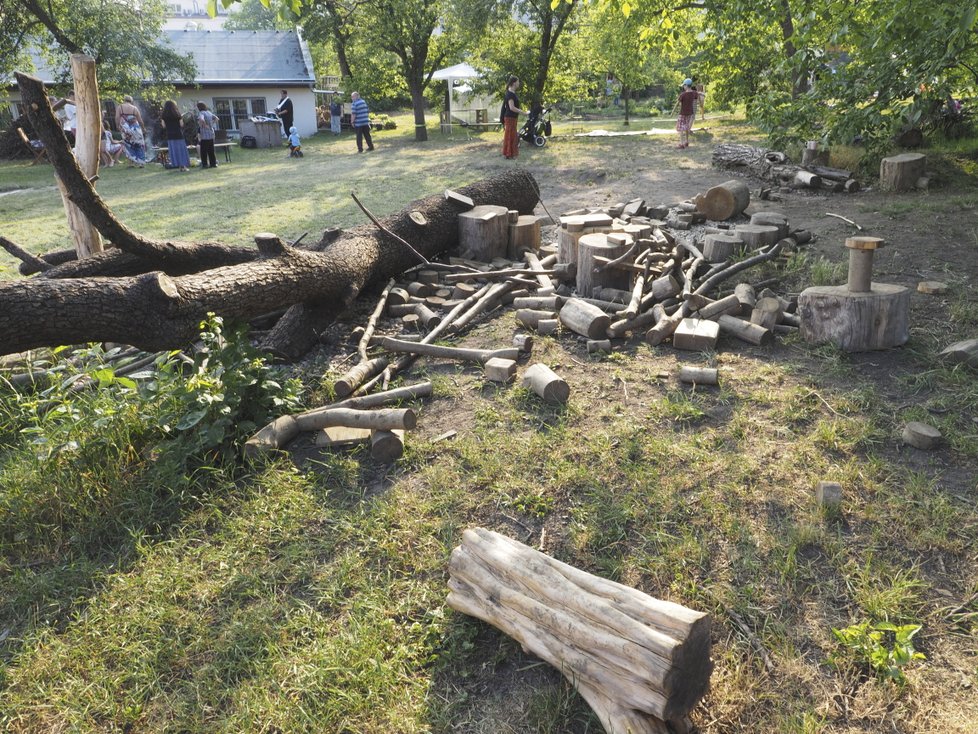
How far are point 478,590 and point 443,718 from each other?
1.66ft

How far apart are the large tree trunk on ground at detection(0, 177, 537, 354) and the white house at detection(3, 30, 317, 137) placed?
27.2 m

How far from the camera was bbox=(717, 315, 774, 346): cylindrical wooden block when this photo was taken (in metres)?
5.27

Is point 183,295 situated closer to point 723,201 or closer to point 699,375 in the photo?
point 699,375

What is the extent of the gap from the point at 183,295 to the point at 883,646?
4.21m

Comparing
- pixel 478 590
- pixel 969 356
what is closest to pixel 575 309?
pixel 969 356

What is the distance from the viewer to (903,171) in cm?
997

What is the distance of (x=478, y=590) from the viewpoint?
2.81 metres

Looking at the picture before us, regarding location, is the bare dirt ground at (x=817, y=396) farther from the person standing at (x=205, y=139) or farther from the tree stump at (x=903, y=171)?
the person standing at (x=205, y=139)

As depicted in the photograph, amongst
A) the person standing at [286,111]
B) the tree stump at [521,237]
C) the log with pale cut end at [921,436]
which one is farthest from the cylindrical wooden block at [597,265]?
the person standing at [286,111]

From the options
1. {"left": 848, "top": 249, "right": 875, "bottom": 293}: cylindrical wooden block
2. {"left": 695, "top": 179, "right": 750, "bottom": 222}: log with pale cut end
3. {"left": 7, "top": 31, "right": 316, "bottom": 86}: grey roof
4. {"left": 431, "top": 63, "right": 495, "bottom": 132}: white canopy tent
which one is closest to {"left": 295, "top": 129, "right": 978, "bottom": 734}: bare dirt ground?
{"left": 848, "top": 249, "right": 875, "bottom": 293}: cylindrical wooden block

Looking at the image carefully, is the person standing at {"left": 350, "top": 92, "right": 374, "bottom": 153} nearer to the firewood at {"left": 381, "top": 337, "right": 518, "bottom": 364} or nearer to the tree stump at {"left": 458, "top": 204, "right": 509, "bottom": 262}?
the tree stump at {"left": 458, "top": 204, "right": 509, "bottom": 262}

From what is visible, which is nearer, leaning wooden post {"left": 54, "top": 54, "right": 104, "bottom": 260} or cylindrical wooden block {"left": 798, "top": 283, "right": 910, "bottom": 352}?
cylindrical wooden block {"left": 798, "top": 283, "right": 910, "bottom": 352}

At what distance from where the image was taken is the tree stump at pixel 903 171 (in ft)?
32.6

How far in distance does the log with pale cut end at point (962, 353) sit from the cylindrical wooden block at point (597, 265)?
2.74 meters
